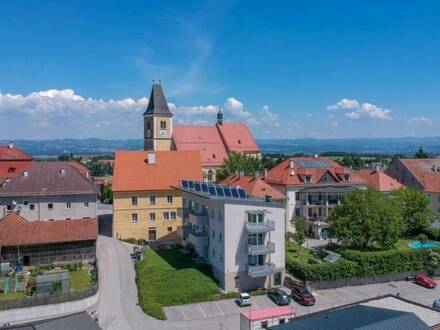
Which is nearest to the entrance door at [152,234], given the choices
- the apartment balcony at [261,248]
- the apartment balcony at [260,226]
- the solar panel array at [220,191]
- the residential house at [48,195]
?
the residential house at [48,195]

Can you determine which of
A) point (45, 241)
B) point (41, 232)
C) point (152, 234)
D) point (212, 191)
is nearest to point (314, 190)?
point (212, 191)

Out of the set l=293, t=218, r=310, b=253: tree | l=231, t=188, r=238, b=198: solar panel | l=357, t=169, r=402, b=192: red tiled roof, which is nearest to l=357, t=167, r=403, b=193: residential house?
l=357, t=169, r=402, b=192: red tiled roof

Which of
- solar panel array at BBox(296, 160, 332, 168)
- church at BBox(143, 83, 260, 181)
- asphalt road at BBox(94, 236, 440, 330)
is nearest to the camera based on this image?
asphalt road at BBox(94, 236, 440, 330)

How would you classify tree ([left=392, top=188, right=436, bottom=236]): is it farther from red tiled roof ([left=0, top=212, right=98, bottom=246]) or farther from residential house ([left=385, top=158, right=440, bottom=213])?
red tiled roof ([left=0, top=212, right=98, bottom=246])

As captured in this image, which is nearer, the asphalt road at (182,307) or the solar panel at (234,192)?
the asphalt road at (182,307)

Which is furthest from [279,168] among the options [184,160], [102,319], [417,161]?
[102,319]

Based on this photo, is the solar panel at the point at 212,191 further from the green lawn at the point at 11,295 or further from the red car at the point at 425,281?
the red car at the point at 425,281

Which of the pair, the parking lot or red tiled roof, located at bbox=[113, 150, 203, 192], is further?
red tiled roof, located at bbox=[113, 150, 203, 192]

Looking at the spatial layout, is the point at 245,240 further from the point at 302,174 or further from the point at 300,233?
the point at 302,174
